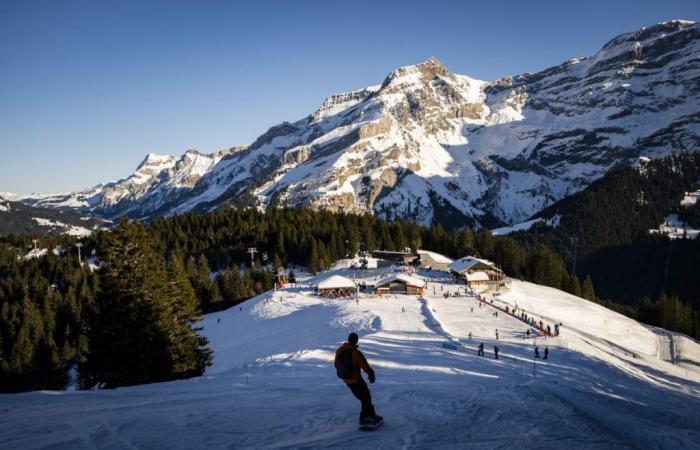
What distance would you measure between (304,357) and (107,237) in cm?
1393

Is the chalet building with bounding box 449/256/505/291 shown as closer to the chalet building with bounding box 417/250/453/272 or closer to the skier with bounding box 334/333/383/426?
the chalet building with bounding box 417/250/453/272

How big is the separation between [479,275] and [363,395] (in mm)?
64336

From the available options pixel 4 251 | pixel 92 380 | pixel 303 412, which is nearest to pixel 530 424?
pixel 303 412

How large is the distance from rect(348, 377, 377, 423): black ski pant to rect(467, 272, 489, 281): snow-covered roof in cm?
6277

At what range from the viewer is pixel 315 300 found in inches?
2445

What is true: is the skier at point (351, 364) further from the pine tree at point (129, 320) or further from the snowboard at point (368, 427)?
the pine tree at point (129, 320)

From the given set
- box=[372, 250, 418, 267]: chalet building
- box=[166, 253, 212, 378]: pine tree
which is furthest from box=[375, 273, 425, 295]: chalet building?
box=[166, 253, 212, 378]: pine tree

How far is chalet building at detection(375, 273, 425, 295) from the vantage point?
6397 centimetres

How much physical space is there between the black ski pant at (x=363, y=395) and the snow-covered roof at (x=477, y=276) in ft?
206

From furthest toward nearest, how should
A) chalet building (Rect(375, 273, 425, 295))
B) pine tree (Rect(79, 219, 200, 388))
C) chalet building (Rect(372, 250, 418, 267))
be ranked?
chalet building (Rect(372, 250, 418, 267))
chalet building (Rect(375, 273, 425, 295))
pine tree (Rect(79, 219, 200, 388))

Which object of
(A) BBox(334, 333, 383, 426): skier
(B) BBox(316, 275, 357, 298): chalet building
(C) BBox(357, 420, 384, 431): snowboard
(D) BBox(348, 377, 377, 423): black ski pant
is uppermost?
(A) BBox(334, 333, 383, 426): skier

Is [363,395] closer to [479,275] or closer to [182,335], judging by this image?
[182,335]

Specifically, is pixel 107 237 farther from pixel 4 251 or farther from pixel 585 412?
pixel 4 251

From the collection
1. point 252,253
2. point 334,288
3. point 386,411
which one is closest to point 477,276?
point 334,288
